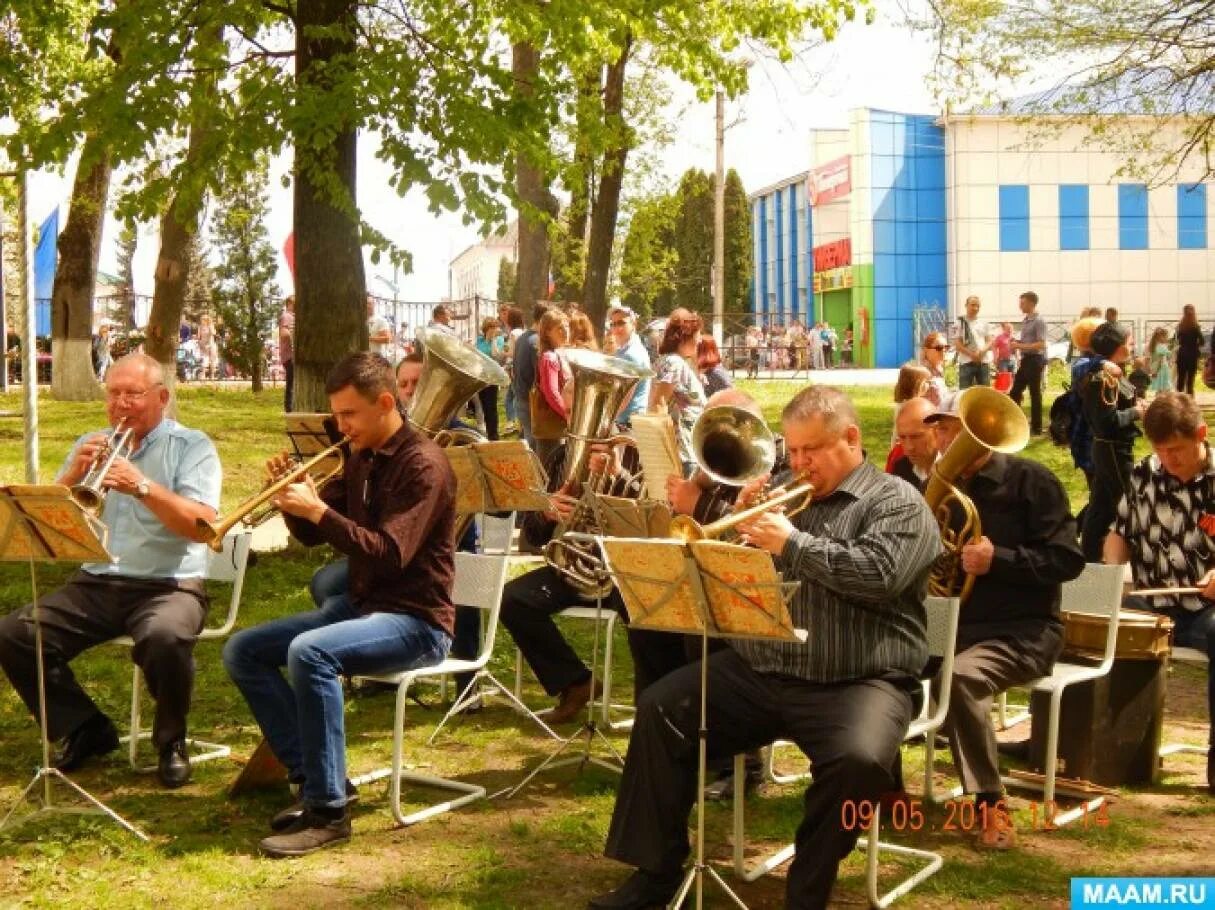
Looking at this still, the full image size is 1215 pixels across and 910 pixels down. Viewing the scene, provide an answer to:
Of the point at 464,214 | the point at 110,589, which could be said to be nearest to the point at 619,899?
the point at 110,589

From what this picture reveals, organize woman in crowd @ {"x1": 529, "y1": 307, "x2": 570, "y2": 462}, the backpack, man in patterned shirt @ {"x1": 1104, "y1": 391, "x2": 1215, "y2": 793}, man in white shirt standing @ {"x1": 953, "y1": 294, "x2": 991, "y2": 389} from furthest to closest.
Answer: man in white shirt standing @ {"x1": 953, "y1": 294, "x2": 991, "y2": 389}
the backpack
woman in crowd @ {"x1": 529, "y1": 307, "x2": 570, "y2": 462}
man in patterned shirt @ {"x1": 1104, "y1": 391, "x2": 1215, "y2": 793}

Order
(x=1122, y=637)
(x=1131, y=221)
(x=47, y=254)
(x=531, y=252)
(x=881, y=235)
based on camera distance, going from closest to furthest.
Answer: (x=1122, y=637)
(x=531, y=252)
(x=47, y=254)
(x=1131, y=221)
(x=881, y=235)

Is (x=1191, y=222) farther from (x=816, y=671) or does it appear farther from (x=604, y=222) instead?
(x=816, y=671)

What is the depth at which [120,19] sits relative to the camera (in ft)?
30.9

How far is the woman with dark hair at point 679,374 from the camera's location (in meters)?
9.12

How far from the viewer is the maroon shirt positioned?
537 centimetres

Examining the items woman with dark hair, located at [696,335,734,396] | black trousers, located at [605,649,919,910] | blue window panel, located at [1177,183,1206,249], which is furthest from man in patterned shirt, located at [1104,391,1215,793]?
blue window panel, located at [1177,183,1206,249]

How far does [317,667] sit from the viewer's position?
17.2ft

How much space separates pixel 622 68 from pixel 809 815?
1433 cm

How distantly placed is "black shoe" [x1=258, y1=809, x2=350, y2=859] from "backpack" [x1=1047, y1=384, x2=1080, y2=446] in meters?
7.39

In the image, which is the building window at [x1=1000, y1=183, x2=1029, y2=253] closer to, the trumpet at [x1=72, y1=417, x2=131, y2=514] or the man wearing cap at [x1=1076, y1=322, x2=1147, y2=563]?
the man wearing cap at [x1=1076, y1=322, x2=1147, y2=563]

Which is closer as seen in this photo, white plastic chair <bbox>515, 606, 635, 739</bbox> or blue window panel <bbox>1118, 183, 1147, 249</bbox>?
white plastic chair <bbox>515, 606, 635, 739</bbox>

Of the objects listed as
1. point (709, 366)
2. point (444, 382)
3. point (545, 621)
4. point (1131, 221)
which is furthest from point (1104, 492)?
point (1131, 221)

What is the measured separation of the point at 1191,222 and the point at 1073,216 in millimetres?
3623
